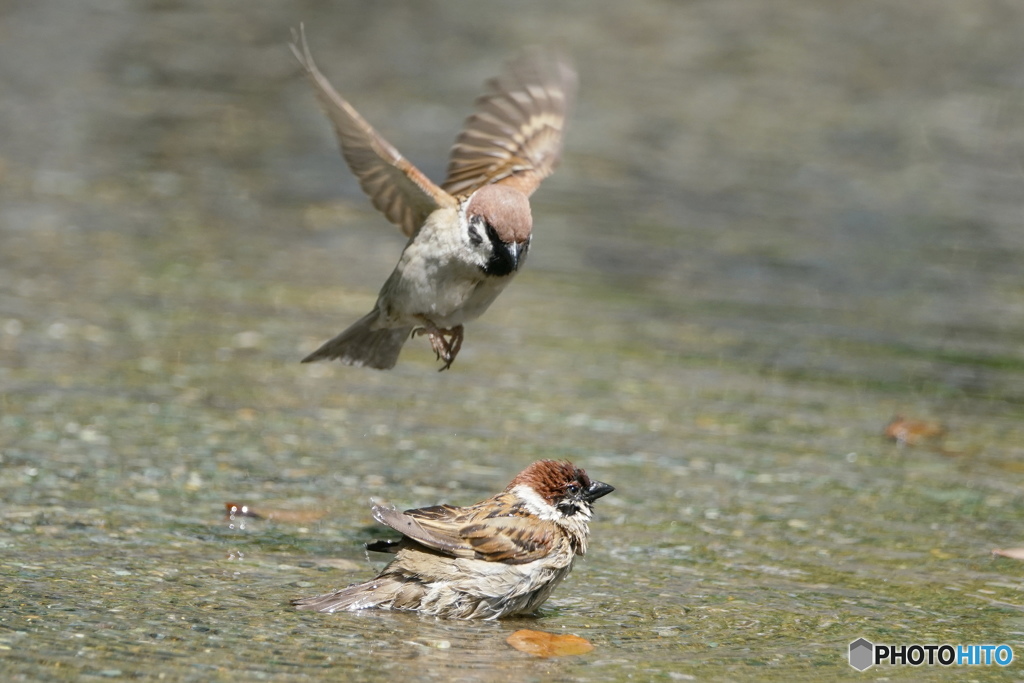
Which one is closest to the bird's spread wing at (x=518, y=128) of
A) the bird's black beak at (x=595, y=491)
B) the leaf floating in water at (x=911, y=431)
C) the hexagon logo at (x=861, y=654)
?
the bird's black beak at (x=595, y=491)

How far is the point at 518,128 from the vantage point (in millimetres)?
7812

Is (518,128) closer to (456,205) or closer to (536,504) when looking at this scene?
(456,205)

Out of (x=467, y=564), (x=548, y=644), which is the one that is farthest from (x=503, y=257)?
(x=548, y=644)

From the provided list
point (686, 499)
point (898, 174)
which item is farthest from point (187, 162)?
point (686, 499)

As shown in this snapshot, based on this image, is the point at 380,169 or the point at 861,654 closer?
the point at 861,654

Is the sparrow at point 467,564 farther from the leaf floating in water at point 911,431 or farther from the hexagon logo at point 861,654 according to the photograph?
the leaf floating in water at point 911,431

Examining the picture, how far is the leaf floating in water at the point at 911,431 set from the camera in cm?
812

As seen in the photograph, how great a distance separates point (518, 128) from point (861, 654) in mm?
3531

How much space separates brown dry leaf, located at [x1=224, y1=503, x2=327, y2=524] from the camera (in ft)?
20.7

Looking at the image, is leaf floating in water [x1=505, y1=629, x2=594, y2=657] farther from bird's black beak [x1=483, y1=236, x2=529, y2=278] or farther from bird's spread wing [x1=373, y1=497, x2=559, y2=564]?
bird's black beak [x1=483, y1=236, x2=529, y2=278]

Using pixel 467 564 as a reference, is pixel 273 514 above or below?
above

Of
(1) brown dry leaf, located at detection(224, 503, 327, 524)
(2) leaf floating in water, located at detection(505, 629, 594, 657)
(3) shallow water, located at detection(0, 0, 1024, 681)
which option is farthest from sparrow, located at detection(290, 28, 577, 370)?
(2) leaf floating in water, located at detection(505, 629, 594, 657)

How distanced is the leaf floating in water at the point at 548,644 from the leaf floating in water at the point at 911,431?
343cm

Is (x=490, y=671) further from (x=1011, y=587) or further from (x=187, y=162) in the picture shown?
(x=187, y=162)
